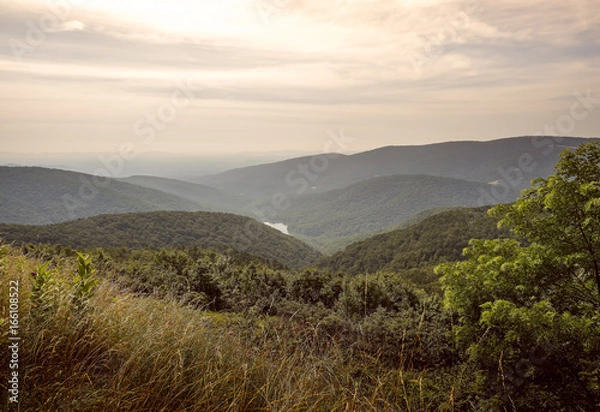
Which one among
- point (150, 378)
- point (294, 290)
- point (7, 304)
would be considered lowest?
point (294, 290)

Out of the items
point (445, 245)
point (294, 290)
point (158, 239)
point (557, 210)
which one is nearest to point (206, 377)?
point (557, 210)

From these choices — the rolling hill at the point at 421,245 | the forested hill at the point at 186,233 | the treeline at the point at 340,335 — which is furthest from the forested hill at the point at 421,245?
the treeline at the point at 340,335

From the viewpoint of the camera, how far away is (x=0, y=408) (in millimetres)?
1978

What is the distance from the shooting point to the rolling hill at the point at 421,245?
3674 inches

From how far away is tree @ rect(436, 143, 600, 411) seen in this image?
782 cm

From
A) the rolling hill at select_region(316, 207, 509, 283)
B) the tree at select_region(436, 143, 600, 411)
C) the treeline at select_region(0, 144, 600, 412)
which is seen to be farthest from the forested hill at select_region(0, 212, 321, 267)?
the tree at select_region(436, 143, 600, 411)

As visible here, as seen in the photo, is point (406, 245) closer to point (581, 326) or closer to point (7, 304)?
point (581, 326)

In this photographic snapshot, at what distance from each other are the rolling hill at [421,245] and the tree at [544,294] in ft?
256

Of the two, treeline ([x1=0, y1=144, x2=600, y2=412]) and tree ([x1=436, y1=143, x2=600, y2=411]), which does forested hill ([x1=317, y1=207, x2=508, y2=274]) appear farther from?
tree ([x1=436, y1=143, x2=600, y2=411])

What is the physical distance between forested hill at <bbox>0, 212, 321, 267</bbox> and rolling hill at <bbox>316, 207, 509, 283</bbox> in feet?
89.7

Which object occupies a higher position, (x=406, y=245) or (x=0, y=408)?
(x=0, y=408)

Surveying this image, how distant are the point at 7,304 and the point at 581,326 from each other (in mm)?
11023

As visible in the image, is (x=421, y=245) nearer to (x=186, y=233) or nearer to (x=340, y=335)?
(x=186, y=233)

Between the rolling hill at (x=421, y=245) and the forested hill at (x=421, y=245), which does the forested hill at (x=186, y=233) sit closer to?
the rolling hill at (x=421, y=245)
